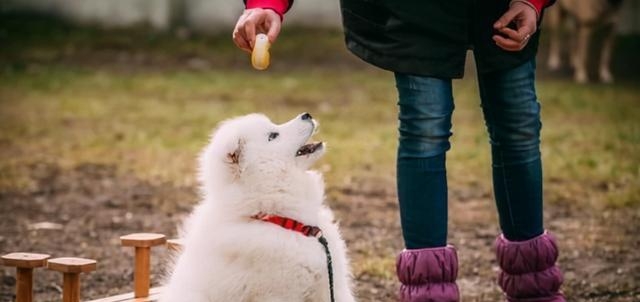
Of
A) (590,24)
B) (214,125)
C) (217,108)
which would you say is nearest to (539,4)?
(214,125)

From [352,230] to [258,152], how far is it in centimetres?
243

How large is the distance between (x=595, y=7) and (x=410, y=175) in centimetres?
989

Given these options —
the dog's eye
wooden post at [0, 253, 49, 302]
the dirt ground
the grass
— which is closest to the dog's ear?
the dog's eye

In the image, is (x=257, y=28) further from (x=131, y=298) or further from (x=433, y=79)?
(x=131, y=298)

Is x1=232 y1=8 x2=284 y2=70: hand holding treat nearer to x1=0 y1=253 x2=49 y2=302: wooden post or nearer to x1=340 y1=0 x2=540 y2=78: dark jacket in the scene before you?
x1=340 y1=0 x2=540 y2=78: dark jacket

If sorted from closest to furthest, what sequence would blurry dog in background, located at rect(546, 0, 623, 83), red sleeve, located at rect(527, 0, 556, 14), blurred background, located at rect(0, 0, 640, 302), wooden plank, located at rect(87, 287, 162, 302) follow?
1. red sleeve, located at rect(527, 0, 556, 14)
2. wooden plank, located at rect(87, 287, 162, 302)
3. blurred background, located at rect(0, 0, 640, 302)
4. blurry dog in background, located at rect(546, 0, 623, 83)

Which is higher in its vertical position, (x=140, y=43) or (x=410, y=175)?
(x=140, y=43)

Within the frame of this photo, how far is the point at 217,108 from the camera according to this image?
9883 mm

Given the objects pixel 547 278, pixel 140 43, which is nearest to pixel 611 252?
pixel 547 278

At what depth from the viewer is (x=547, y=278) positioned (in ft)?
10.8

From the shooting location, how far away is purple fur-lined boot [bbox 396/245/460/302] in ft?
9.97

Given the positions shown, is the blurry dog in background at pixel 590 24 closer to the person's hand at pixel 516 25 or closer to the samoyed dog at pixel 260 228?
the person's hand at pixel 516 25

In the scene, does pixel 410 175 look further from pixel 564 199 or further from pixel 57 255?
pixel 564 199

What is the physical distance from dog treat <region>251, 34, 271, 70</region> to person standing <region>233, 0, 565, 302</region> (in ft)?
0.19
